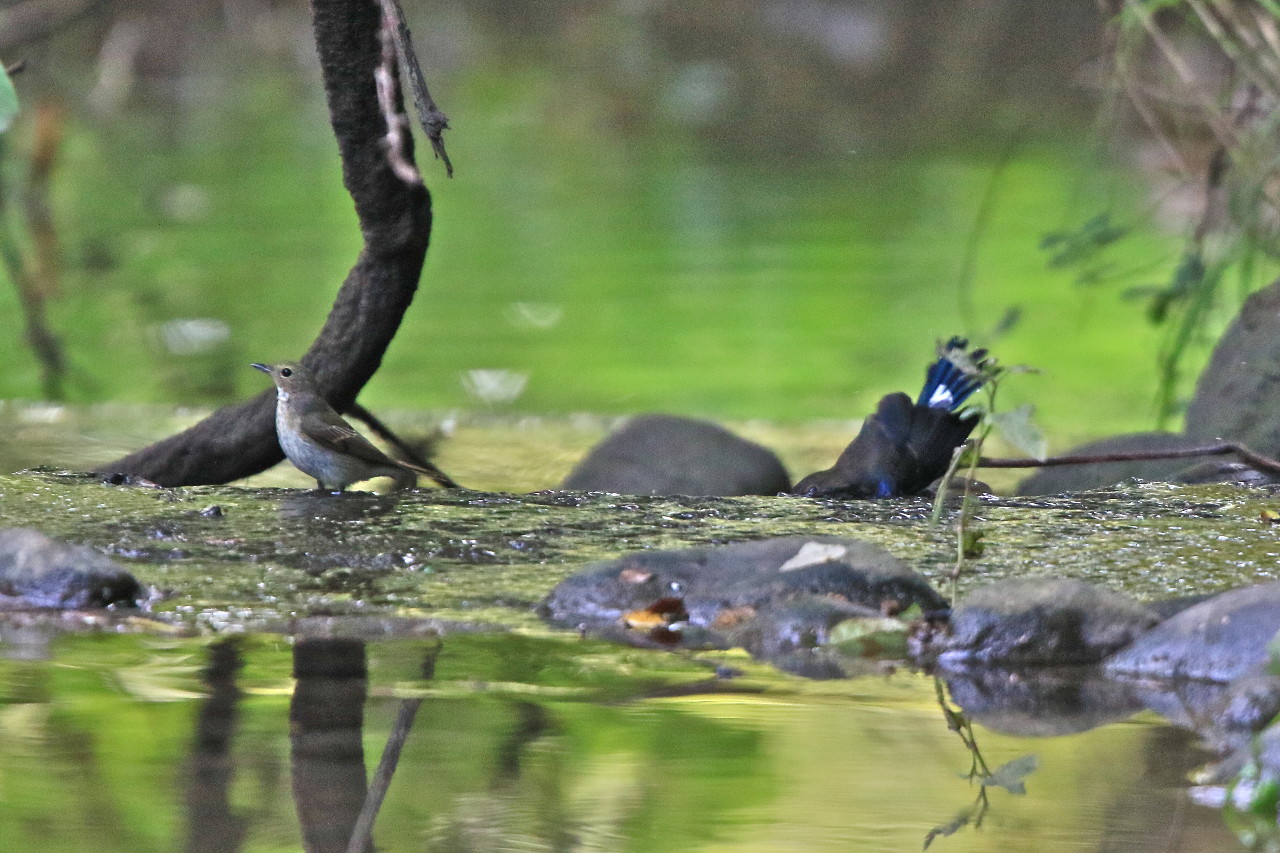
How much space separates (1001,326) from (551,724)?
182 cm

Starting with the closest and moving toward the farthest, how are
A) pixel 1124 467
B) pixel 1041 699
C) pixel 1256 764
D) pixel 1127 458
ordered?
pixel 1256 764
pixel 1041 699
pixel 1127 458
pixel 1124 467

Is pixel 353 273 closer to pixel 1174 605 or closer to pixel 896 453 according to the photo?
pixel 896 453

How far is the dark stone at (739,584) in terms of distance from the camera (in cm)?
305

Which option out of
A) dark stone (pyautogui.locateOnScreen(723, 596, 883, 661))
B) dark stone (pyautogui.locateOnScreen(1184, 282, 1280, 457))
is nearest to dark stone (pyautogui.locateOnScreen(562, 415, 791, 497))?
dark stone (pyautogui.locateOnScreen(1184, 282, 1280, 457))

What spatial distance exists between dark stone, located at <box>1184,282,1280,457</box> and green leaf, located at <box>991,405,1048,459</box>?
1810mm

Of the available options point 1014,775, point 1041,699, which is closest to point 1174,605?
point 1041,699

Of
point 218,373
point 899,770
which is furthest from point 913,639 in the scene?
point 218,373

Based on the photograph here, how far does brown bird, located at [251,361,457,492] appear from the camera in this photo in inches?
162

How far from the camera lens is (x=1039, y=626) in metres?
2.90

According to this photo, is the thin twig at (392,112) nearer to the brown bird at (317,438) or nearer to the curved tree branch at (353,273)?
the curved tree branch at (353,273)

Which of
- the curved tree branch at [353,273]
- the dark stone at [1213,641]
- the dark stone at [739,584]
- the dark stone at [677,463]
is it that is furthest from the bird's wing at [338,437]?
the dark stone at [1213,641]

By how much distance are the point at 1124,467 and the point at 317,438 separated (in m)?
2.01

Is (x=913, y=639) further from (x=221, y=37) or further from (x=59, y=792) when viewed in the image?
(x=221, y=37)

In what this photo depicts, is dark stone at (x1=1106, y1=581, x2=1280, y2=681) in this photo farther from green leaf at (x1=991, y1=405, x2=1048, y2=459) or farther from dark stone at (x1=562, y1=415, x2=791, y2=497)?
dark stone at (x1=562, y1=415, x2=791, y2=497)
